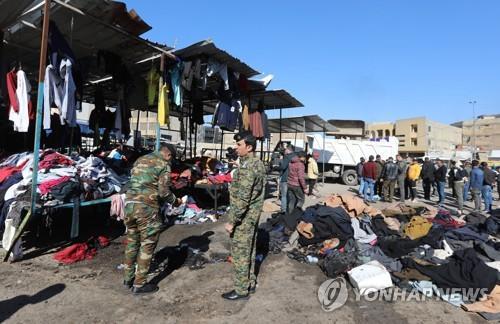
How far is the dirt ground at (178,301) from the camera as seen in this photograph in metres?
3.73

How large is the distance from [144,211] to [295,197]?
5334 mm

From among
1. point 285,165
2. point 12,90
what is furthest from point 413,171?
point 12,90

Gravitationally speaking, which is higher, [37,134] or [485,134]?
[485,134]

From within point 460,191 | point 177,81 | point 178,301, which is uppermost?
point 177,81

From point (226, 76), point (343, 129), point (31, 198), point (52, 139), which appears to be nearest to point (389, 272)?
point (31, 198)

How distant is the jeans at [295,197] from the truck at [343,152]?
11228 millimetres

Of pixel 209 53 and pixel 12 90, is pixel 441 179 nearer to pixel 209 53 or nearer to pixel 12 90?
pixel 209 53

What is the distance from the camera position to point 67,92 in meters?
5.89

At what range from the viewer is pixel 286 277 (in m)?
5.09

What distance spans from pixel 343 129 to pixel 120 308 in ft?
99.0

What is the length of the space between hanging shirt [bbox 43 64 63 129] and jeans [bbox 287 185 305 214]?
563 centimetres

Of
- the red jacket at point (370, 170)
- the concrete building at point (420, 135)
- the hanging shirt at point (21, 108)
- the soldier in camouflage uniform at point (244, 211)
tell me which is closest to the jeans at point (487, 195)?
the red jacket at point (370, 170)

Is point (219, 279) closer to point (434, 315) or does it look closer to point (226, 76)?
point (434, 315)

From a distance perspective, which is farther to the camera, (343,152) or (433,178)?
(343,152)
